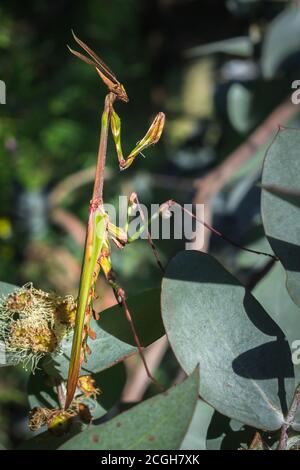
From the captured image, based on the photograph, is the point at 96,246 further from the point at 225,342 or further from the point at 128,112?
the point at 128,112

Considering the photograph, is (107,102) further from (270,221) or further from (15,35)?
(15,35)

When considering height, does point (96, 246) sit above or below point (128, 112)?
below

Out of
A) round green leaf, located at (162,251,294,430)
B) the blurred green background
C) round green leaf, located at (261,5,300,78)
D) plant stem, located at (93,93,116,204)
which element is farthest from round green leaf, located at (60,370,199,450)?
round green leaf, located at (261,5,300,78)

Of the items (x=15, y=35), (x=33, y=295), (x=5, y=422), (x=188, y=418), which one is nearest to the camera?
(x=188, y=418)


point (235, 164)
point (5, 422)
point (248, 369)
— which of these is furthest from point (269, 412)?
Result: point (5, 422)

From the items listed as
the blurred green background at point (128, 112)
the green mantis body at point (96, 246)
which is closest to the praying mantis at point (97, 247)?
the green mantis body at point (96, 246)

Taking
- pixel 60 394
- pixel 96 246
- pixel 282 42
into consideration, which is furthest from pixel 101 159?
pixel 282 42
